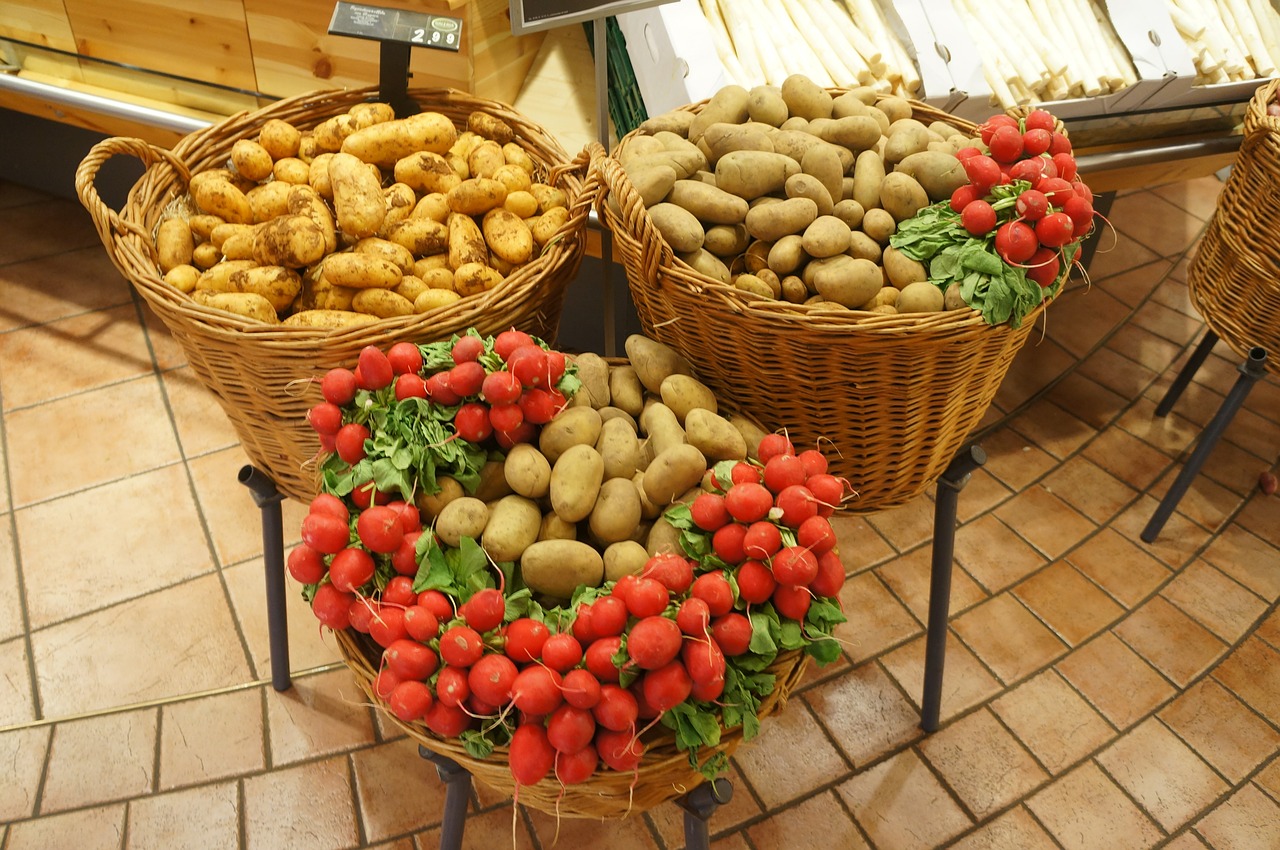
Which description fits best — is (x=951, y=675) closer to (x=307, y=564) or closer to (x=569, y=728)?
(x=569, y=728)

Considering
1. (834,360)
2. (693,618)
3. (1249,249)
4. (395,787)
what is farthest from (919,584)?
(693,618)

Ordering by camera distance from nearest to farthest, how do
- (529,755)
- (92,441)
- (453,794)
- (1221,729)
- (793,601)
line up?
(529,755) → (793,601) → (453,794) → (1221,729) → (92,441)

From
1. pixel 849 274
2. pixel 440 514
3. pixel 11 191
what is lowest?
pixel 11 191

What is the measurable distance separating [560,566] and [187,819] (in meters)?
1.11

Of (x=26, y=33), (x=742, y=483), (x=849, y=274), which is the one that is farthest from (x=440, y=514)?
(x=26, y=33)

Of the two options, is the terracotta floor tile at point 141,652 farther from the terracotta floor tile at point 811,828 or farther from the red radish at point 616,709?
the red radish at point 616,709

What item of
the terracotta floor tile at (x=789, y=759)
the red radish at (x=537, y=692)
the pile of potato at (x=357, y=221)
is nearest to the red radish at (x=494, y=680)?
the red radish at (x=537, y=692)

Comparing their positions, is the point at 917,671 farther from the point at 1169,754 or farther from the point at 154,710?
the point at 154,710

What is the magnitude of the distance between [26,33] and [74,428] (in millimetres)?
1068

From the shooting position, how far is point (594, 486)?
112 centimetres

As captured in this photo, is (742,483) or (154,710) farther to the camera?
(154,710)

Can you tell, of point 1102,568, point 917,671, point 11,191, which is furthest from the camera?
point 11,191

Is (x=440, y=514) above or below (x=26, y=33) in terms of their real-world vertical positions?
below

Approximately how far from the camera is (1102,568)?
2.19m
